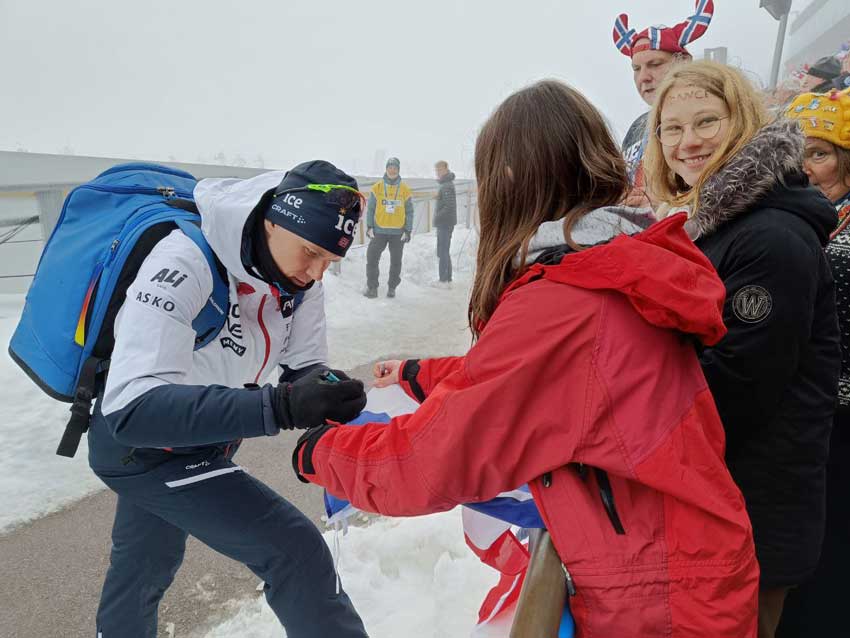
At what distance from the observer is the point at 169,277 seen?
69.6 inches

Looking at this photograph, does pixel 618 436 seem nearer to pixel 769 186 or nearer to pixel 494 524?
pixel 494 524

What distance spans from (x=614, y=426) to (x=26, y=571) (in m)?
3.30

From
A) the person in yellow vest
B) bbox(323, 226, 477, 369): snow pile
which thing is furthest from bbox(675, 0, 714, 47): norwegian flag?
the person in yellow vest

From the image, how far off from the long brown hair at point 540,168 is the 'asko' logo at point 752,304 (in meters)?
0.45

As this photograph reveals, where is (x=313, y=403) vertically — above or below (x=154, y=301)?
below

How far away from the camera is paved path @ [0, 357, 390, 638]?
2.68 meters

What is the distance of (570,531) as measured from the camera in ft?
3.70

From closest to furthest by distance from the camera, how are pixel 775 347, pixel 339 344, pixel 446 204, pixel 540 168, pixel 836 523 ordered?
pixel 540 168 < pixel 775 347 < pixel 836 523 < pixel 339 344 < pixel 446 204

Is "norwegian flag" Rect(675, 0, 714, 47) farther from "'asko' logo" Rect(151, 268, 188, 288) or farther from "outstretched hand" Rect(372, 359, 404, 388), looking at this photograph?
"'asko' logo" Rect(151, 268, 188, 288)

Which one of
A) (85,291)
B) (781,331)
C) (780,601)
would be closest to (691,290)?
(781,331)

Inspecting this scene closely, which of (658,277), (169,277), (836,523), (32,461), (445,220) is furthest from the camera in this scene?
(445,220)

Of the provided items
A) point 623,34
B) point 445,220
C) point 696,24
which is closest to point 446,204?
point 445,220

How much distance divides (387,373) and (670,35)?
3019 millimetres

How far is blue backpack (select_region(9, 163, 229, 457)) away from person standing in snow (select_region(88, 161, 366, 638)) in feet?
0.16
